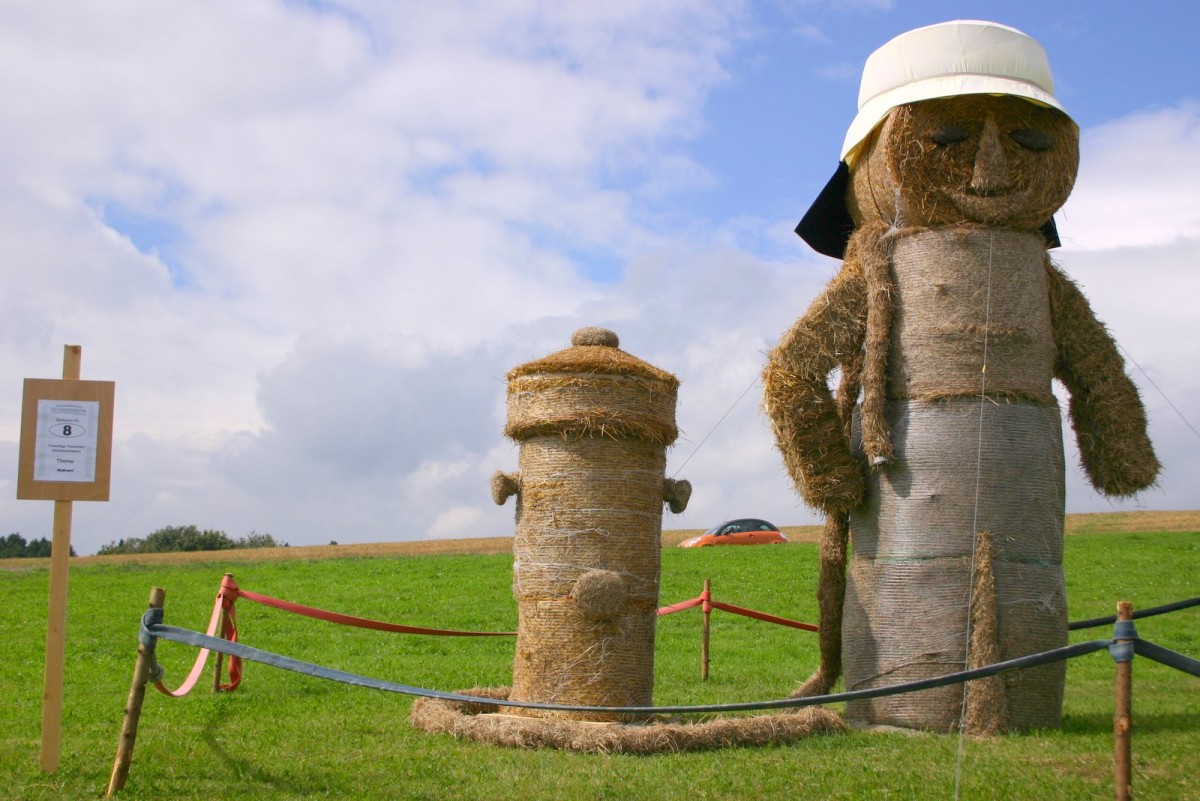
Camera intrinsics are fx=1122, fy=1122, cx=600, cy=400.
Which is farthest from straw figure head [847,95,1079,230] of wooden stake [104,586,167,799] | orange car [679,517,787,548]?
orange car [679,517,787,548]

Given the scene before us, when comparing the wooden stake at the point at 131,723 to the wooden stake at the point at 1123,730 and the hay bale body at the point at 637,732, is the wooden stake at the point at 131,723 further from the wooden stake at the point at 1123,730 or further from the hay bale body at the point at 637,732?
the wooden stake at the point at 1123,730

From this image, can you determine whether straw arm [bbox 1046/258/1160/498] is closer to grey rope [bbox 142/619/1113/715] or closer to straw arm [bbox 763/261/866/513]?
straw arm [bbox 763/261/866/513]

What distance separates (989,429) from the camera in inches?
302

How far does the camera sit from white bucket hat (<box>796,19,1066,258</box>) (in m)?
7.90

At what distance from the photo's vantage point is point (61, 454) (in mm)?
6562

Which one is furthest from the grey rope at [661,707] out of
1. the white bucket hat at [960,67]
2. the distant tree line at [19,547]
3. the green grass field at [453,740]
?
the distant tree line at [19,547]

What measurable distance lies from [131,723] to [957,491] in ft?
17.4

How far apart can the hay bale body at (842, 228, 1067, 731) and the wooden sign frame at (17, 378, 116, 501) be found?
504cm

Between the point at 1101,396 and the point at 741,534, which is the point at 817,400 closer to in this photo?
the point at 1101,396

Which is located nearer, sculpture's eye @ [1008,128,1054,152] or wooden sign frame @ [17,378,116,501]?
wooden sign frame @ [17,378,116,501]

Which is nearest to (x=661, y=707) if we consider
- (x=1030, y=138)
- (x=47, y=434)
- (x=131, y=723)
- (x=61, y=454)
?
(x=131, y=723)

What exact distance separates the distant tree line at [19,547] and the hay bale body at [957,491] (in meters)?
50.9

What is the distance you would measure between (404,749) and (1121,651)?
13.6ft

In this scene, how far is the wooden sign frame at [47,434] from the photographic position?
6504mm
